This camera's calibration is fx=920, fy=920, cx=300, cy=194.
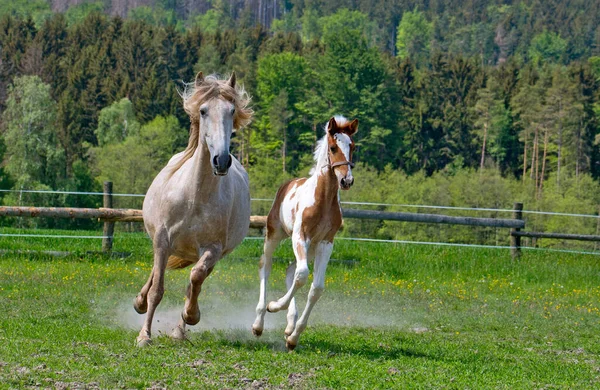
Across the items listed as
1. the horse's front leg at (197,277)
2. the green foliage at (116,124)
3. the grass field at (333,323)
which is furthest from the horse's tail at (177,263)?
the green foliage at (116,124)

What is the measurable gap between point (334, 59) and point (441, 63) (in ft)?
39.7

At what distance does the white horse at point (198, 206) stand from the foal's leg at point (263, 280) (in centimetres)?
75

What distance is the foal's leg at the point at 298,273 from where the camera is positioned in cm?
873

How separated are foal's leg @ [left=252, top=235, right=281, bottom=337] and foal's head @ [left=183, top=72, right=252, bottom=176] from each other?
1736 millimetres

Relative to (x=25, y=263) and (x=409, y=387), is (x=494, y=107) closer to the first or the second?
(x=25, y=263)

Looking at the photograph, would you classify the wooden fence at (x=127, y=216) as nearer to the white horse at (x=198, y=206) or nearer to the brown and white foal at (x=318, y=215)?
the brown and white foal at (x=318, y=215)

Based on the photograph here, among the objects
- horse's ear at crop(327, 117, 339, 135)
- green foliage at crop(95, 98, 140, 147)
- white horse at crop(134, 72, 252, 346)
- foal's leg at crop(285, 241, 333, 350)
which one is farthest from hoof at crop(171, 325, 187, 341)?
green foliage at crop(95, 98, 140, 147)

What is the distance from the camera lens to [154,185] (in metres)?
8.98

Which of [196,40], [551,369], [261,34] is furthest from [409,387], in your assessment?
[261,34]

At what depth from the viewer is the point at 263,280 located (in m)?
9.49

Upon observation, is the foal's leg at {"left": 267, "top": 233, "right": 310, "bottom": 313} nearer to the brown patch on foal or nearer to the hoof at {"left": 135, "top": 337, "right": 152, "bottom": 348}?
the brown patch on foal

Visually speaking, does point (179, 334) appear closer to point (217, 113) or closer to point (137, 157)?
point (217, 113)

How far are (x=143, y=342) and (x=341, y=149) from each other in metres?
→ 2.69

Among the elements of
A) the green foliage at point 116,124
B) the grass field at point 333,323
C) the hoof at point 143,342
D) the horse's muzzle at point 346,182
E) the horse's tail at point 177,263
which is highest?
the horse's muzzle at point 346,182
